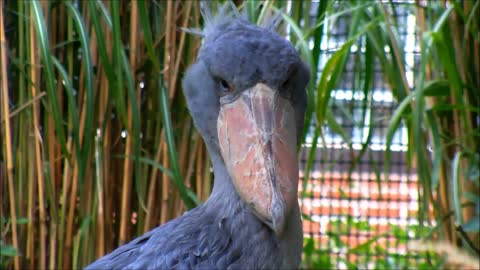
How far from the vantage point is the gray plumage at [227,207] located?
3.98ft

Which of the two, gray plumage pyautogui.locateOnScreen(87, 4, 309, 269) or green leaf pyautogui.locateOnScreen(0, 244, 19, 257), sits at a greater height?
gray plumage pyautogui.locateOnScreen(87, 4, 309, 269)

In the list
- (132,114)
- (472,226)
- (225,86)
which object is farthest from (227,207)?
(472,226)

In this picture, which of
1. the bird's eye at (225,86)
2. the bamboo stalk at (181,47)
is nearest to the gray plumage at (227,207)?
the bird's eye at (225,86)

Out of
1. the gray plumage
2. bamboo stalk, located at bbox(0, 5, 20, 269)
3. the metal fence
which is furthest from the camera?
the metal fence

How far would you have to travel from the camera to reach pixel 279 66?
3.98 feet

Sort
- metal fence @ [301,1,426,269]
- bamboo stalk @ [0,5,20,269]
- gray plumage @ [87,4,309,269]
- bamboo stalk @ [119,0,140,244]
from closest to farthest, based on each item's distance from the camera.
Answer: gray plumage @ [87,4,309,269]
bamboo stalk @ [0,5,20,269]
bamboo stalk @ [119,0,140,244]
metal fence @ [301,1,426,269]

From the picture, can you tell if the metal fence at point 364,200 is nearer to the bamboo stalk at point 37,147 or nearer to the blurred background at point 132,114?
the blurred background at point 132,114

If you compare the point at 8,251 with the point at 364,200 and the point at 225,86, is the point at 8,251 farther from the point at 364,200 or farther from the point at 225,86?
the point at 364,200

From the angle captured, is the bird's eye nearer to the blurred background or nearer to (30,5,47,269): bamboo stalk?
the blurred background

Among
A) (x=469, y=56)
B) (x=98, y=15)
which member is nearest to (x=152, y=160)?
(x=98, y=15)

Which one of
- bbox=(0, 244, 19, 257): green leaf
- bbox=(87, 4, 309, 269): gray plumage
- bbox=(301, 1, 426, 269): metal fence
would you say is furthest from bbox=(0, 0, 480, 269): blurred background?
bbox=(301, 1, 426, 269): metal fence

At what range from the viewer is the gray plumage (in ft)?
3.98

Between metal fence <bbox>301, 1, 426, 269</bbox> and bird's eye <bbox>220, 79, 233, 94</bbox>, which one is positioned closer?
bird's eye <bbox>220, 79, 233, 94</bbox>

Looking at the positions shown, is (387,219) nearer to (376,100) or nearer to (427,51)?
(376,100)
